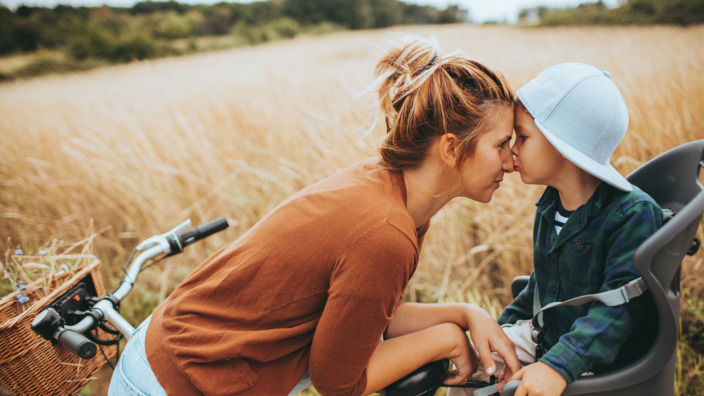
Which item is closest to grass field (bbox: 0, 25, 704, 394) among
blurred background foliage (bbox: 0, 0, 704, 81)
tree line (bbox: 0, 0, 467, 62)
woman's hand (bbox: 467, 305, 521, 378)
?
woman's hand (bbox: 467, 305, 521, 378)

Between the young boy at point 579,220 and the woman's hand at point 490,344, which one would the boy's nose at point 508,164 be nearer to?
the young boy at point 579,220

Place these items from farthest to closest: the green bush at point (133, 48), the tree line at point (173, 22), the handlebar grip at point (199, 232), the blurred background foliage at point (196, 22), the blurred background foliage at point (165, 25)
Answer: the green bush at point (133, 48) < the blurred background foliage at point (165, 25) < the tree line at point (173, 22) < the blurred background foliage at point (196, 22) < the handlebar grip at point (199, 232)

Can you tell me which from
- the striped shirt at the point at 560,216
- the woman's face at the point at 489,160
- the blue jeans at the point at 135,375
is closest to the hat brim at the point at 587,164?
the woman's face at the point at 489,160

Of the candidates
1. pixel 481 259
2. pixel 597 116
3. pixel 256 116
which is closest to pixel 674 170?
pixel 597 116

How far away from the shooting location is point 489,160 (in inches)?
48.9

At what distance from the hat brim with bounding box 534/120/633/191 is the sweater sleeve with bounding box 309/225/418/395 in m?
0.53

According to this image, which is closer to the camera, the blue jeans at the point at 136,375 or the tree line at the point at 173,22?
the blue jeans at the point at 136,375

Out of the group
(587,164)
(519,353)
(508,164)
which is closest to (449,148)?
(508,164)

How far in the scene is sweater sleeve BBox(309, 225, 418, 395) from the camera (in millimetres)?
1039

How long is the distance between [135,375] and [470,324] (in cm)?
108

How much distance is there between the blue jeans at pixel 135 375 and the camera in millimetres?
1189

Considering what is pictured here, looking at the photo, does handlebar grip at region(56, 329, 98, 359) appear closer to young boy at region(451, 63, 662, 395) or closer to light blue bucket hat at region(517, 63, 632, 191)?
young boy at region(451, 63, 662, 395)

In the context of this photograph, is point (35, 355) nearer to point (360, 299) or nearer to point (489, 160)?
point (360, 299)

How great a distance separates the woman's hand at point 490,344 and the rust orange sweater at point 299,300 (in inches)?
14.2
